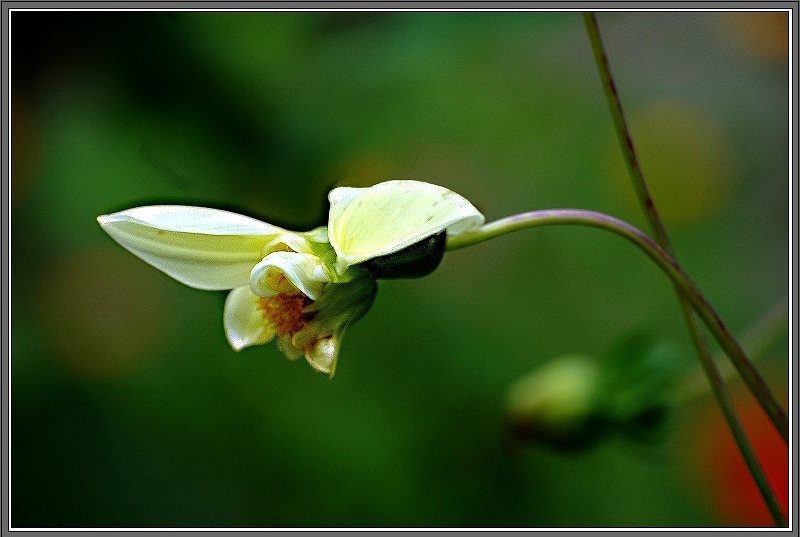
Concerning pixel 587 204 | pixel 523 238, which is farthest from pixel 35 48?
pixel 587 204

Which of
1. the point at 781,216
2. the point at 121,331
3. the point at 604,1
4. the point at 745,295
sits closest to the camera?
the point at 604,1

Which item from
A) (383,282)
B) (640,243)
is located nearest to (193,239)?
(640,243)

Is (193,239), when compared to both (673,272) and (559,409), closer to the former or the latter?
(673,272)

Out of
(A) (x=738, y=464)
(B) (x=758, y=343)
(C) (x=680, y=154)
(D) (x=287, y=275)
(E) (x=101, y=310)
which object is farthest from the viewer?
(C) (x=680, y=154)

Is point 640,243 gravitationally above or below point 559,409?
above

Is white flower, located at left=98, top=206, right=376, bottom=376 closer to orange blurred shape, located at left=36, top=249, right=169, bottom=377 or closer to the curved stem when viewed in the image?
the curved stem

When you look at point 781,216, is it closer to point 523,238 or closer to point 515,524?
point 523,238

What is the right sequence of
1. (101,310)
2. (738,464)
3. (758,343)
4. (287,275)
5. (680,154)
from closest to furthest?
(287,275) < (758,343) < (738,464) < (101,310) < (680,154)
